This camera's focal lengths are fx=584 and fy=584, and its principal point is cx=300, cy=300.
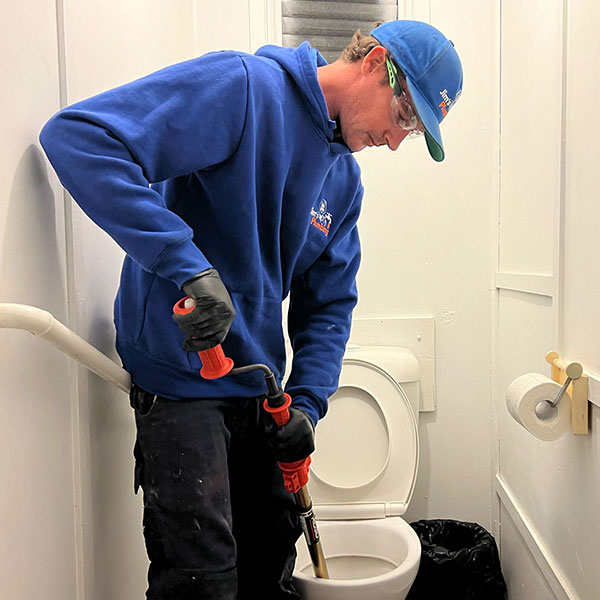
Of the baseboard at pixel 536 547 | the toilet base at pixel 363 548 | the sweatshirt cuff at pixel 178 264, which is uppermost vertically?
the sweatshirt cuff at pixel 178 264

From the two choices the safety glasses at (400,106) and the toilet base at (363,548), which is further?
the toilet base at (363,548)

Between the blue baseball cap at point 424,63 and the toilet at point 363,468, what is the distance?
904 mm

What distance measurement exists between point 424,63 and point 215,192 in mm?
344

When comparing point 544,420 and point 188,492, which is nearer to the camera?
point 188,492

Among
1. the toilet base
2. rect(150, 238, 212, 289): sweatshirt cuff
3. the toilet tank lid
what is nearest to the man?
rect(150, 238, 212, 289): sweatshirt cuff

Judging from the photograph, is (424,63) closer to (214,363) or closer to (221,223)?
(221,223)

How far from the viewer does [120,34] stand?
1.10 meters

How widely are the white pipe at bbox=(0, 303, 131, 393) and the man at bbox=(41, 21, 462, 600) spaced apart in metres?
0.06

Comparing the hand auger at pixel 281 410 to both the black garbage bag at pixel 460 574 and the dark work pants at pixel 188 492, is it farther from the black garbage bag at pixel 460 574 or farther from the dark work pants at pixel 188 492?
the black garbage bag at pixel 460 574

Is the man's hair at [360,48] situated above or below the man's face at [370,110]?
above

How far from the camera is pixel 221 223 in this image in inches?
32.3

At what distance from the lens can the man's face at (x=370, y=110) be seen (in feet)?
2.75

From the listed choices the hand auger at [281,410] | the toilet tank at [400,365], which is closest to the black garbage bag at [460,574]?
the toilet tank at [400,365]

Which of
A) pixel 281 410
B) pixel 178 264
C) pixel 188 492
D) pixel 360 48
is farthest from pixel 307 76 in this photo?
pixel 188 492
